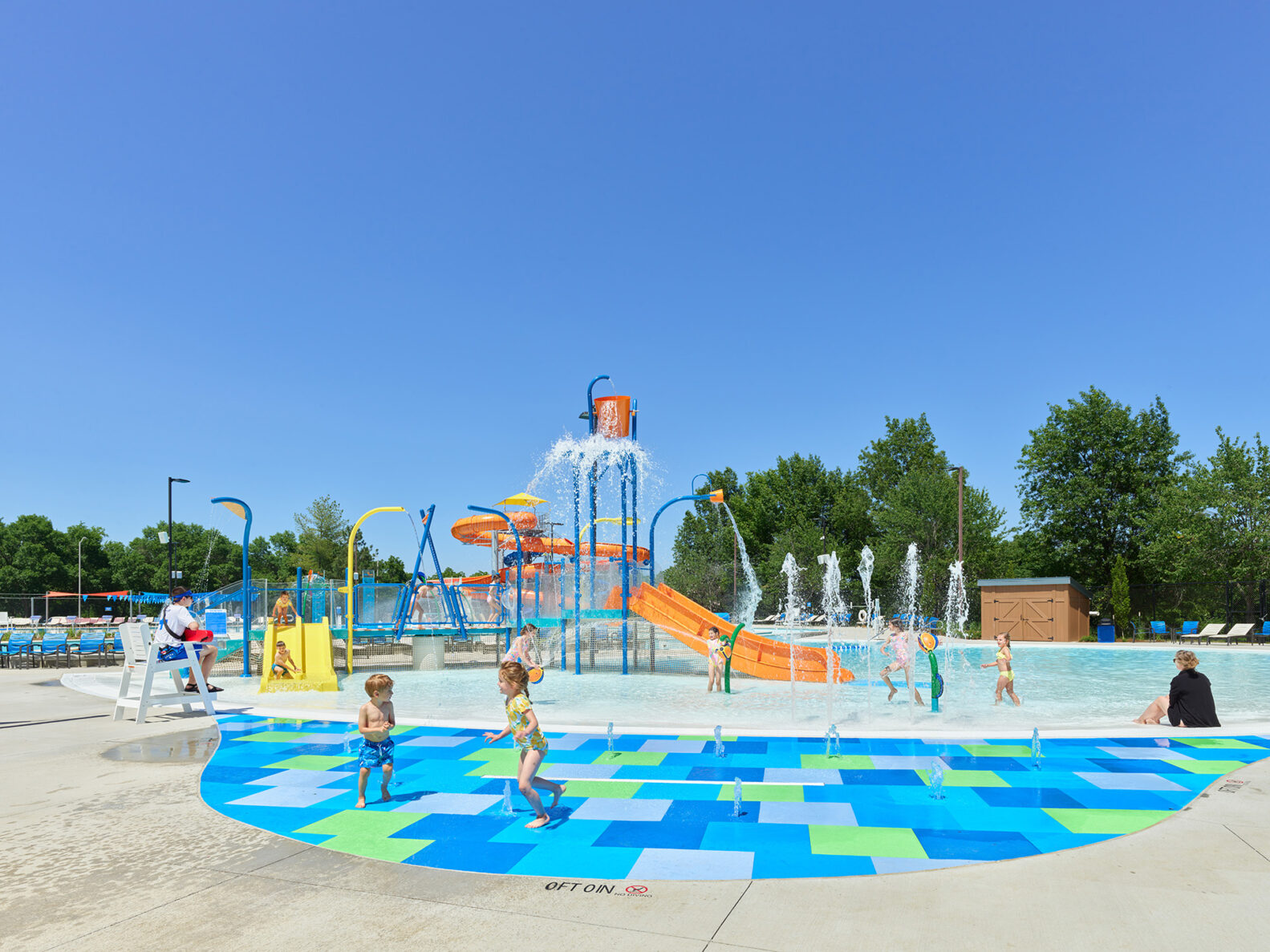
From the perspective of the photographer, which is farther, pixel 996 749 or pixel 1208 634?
pixel 1208 634

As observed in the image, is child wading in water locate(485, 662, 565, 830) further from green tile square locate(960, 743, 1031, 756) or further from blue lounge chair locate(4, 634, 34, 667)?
blue lounge chair locate(4, 634, 34, 667)

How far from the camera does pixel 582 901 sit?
15.8 feet

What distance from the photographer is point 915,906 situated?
4641mm

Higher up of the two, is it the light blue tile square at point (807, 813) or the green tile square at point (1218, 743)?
the light blue tile square at point (807, 813)

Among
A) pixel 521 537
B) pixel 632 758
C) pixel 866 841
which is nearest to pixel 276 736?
pixel 632 758

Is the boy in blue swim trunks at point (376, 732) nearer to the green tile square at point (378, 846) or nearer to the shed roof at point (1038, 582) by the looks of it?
the green tile square at point (378, 846)

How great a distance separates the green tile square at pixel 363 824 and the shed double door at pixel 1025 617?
104 ft

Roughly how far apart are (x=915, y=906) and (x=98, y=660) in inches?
1008

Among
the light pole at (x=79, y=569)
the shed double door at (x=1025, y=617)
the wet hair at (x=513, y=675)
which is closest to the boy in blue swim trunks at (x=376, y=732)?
the wet hair at (x=513, y=675)

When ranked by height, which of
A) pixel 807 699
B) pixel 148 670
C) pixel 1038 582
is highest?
pixel 148 670

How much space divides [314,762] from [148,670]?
13.7 feet

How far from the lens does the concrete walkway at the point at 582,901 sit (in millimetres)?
4211

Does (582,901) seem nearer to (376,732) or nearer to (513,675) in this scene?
(513,675)

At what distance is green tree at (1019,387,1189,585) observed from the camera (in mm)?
45812
